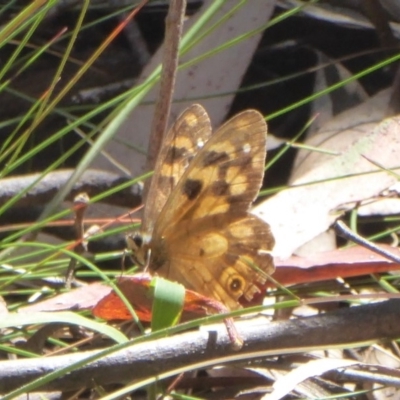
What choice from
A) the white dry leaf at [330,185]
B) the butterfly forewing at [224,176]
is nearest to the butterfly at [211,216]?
the butterfly forewing at [224,176]

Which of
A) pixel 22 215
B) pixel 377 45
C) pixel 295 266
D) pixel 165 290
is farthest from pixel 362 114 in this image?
pixel 165 290

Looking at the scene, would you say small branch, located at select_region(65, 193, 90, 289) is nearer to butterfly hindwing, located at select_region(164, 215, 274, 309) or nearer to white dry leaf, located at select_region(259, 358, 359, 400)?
butterfly hindwing, located at select_region(164, 215, 274, 309)

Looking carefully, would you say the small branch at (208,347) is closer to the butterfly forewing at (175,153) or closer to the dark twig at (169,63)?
the butterfly forewing at (175,153)

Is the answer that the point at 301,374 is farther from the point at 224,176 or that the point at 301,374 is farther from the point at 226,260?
the point at 224,176

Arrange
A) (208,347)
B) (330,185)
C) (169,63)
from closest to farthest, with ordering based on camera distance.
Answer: (208,347), (169,63), (330,185)

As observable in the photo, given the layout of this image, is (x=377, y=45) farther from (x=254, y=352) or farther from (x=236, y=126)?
(x=254, y=352)

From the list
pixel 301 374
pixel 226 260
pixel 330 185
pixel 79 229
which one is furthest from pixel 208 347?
pixel 330 185
